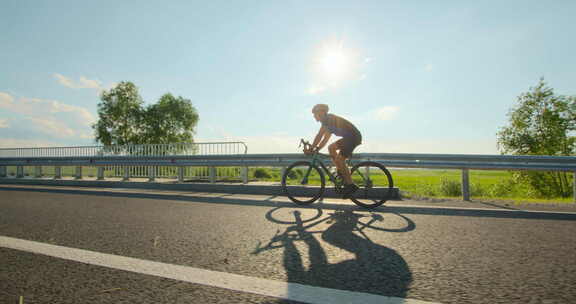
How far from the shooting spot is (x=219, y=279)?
90.4 inches

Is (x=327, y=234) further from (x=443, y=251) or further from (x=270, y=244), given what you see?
(x=443, y=251)

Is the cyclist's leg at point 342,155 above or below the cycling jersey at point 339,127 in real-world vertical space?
below

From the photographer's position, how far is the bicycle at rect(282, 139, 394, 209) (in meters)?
6.35

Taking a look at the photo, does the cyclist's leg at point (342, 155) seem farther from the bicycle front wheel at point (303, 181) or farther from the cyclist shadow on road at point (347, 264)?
the cyclist shadow on road at point (347, 264)

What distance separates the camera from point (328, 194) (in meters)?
7.43

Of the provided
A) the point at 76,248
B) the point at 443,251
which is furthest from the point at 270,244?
the point at 76,248

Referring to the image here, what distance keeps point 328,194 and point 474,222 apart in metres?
3.33

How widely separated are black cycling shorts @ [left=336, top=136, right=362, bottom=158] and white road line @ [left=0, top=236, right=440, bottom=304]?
419 centimetres

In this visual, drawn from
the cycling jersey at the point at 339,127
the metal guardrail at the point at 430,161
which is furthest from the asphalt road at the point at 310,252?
the metal guardrail at the point at 430,161

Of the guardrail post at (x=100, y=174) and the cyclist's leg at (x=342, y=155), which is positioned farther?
the guardrail post at (x=100, y=174)

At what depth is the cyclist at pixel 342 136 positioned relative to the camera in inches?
244

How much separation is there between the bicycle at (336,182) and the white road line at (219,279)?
4011 mm

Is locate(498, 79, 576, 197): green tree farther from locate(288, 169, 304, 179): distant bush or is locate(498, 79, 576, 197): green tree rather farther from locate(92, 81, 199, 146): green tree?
locate(92, 81, 199, 146): green tree

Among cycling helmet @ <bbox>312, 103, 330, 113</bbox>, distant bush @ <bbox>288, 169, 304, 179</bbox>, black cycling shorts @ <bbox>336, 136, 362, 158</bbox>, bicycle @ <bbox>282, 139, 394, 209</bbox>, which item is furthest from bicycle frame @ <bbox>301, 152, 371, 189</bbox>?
cycling helmet @ <bbox>312, 103, 330, 113</bbox>
